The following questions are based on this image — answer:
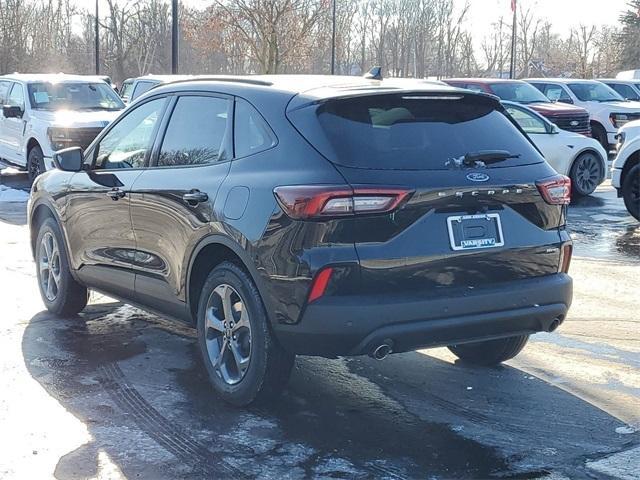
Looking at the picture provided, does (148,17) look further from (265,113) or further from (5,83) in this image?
(265,113)

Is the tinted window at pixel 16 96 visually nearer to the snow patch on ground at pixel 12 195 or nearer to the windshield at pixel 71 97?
the windshield at pixel 71 97

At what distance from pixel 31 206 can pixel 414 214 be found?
3921 mm

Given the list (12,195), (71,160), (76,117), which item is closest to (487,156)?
(71,160)

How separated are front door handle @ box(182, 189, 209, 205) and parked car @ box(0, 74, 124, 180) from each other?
971 centimetres

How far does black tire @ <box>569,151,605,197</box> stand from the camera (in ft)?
47.2

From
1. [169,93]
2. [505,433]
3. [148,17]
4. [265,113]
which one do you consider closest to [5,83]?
[169,93]

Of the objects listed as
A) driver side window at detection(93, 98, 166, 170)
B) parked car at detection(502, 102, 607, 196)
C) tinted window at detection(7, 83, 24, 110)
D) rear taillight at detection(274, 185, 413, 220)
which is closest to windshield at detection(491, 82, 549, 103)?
parked car at detection(502, 102, 607, 196)

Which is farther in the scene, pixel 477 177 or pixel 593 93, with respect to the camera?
pixel 593 93

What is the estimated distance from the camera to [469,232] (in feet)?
14.6

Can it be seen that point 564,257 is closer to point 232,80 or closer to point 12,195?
point 232,80

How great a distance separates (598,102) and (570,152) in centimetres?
868

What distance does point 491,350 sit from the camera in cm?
564

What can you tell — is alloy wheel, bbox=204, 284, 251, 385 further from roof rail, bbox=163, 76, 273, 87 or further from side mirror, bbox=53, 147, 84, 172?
side mirror, bbox=53, 147, 84, 172

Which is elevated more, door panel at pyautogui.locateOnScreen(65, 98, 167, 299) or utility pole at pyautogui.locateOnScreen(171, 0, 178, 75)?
utility pole at pyautogui.locateOnScreen(171, 0, 178, 75)
